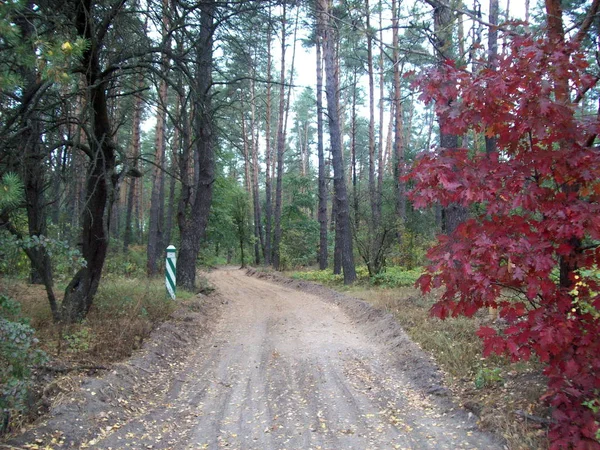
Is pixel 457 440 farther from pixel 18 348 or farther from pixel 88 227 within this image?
pixel 88 227

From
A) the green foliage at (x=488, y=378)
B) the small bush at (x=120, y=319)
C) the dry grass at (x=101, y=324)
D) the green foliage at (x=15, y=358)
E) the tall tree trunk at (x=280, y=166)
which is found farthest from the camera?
the tall tree trunk at (x=280, y=166)

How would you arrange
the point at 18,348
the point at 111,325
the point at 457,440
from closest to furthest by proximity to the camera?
the point at 18,348 → the point at 457,440 → the point at 111,325

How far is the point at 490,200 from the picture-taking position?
3217mm

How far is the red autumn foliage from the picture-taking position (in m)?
3.06

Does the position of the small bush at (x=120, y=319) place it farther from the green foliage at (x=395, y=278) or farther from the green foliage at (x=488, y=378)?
the green foliage at (x=395, y=278)

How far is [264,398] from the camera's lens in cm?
516

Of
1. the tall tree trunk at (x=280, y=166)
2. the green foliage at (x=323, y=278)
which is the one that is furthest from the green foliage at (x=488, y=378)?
the tall tree trunk at (x=280, y=166)

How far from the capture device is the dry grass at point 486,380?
151 inches

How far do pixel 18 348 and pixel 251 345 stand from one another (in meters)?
4.63

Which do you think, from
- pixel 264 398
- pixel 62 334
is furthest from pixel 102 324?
pixel 264 398

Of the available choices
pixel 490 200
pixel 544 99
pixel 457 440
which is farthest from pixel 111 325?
pixel 544 99

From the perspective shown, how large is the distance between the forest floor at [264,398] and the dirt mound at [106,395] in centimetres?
1

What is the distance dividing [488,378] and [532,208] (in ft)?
8.19

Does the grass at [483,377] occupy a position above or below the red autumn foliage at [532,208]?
below
